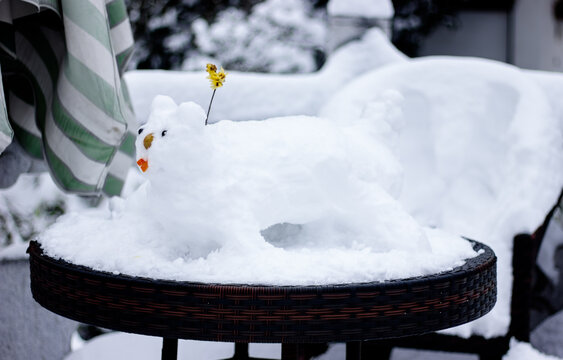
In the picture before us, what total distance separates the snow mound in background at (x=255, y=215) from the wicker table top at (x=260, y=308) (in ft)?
0.09

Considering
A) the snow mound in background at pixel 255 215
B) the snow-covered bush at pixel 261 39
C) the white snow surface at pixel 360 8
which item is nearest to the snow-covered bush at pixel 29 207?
the snow mound in background at pixel 255 215

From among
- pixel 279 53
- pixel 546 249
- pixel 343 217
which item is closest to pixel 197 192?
pixel 343 217

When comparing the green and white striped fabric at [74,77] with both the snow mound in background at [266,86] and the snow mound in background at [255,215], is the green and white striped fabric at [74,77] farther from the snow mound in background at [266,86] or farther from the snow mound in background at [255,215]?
the snow mound in background at [266,86]

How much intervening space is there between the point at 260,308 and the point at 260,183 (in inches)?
8.3

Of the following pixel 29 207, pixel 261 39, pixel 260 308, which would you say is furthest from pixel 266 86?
pixel 261 39

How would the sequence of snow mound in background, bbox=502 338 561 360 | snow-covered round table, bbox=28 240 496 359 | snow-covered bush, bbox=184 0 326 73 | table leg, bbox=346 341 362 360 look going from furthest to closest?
snow-covered bush, bbox=184 0 326 73
snow mound in background, bbox=502 338 561 360
table leg, bbox=346 341 362 360
snow-covered round table, bbox=28 240 496 359

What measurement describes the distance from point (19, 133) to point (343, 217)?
0.93 metres

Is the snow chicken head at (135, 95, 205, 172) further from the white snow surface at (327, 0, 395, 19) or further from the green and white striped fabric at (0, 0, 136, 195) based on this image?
the white snow surface at (327, 0, 395, 19)

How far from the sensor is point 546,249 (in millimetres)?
2205

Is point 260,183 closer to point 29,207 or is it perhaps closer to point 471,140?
point 29,207

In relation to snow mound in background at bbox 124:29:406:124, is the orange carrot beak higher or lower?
higher

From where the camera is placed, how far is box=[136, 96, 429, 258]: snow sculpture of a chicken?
802 millimetres

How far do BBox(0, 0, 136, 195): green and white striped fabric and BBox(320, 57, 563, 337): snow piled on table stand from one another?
1.04 m

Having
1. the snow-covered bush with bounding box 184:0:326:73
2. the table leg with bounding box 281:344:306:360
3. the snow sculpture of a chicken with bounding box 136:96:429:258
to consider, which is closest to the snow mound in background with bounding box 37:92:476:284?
the snow sculpture of a chicken with bounding box 136:96:429:258
